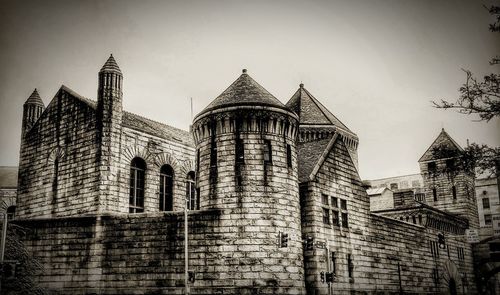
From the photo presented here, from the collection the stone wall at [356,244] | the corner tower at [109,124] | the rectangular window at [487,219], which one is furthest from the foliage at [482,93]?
the rectangular window at [487,219]

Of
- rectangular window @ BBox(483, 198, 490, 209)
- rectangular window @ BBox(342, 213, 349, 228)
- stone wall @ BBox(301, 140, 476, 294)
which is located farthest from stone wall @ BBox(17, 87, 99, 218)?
rectangular window @ BBox(483, 198, 490, 209)

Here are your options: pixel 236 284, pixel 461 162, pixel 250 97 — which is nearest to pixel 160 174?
pixel 250 97

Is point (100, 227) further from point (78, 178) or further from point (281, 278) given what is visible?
point (281, 278)

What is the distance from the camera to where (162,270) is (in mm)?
27141

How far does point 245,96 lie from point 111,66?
986 centimetres

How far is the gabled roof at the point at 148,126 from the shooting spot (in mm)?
35094

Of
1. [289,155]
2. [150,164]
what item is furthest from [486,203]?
[150,164]

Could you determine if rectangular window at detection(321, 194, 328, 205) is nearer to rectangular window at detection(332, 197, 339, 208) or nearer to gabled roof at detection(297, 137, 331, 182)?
rectangular window at detection(332, 197, 339, 208)

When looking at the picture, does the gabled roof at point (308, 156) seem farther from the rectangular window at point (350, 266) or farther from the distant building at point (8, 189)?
the distant building at point (8, 189)

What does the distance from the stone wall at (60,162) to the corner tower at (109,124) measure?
0.53 m

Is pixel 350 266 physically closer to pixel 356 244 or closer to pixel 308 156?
pixel 356 244

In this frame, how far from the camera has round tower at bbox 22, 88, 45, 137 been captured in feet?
129

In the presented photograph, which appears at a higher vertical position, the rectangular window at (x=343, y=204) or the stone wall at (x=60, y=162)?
the stone wall at (x=60, y=162)

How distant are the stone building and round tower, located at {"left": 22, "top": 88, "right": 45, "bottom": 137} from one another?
9cm
